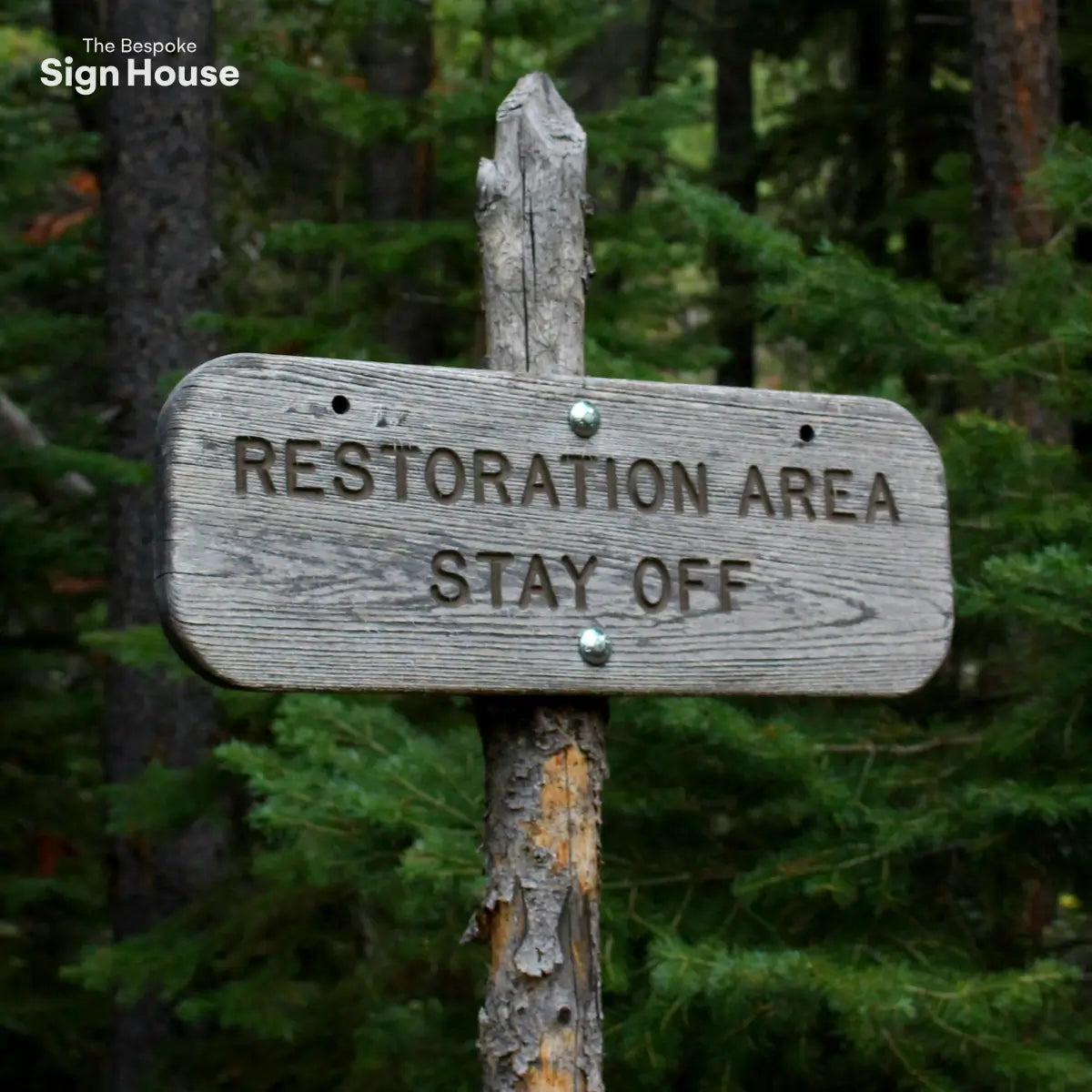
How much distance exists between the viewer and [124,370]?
793cm

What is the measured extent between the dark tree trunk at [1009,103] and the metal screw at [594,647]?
4424 mm

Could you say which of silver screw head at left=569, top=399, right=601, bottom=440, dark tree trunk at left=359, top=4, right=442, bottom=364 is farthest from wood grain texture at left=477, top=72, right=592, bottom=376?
dark tree trunk at left=359, top=4, right=442, bottom=364

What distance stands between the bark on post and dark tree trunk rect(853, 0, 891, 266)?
23.5 feet

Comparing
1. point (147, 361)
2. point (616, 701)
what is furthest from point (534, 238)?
point (147, 361)

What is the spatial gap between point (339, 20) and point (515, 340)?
5134 mm

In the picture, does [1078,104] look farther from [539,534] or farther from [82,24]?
[539,534]

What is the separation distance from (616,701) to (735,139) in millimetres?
7166

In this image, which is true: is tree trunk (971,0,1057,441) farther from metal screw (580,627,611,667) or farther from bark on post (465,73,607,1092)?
metal screw (580,627,611,667)

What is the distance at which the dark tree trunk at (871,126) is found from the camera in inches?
385

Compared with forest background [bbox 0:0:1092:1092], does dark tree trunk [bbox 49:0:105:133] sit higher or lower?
higher

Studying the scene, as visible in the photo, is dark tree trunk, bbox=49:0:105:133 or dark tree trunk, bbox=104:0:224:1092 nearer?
dark tree trunk, bbox=104:0:224:1092

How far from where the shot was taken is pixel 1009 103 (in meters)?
6.52

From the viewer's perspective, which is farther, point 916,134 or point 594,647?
point 916,134

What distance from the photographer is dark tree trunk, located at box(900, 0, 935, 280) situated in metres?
9.77
